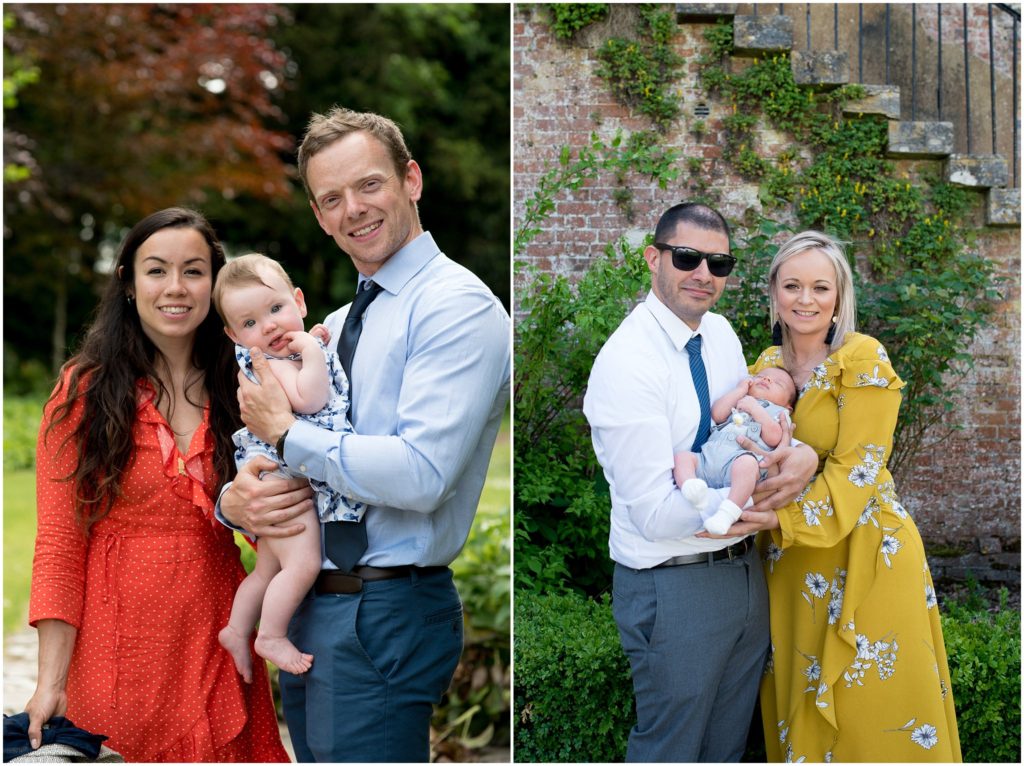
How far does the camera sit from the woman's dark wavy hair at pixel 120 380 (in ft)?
8.39

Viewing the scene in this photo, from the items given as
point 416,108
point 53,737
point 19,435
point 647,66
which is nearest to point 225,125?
point 416,108

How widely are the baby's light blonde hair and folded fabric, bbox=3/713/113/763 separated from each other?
108 cm

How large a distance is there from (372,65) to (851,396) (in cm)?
1149

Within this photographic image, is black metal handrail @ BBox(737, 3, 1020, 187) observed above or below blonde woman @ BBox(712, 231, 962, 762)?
above

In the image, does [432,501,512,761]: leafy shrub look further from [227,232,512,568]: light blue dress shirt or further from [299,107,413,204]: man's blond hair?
[299,107,413,204]: man's blond hair

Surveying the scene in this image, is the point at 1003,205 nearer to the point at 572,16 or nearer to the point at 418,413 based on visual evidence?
the point at 572,16

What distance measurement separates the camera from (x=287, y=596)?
8.00ft

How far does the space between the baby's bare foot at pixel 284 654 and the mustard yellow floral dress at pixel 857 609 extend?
4.47ft

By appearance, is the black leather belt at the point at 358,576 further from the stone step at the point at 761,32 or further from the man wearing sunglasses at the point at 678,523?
the stone step at the point at 761,32

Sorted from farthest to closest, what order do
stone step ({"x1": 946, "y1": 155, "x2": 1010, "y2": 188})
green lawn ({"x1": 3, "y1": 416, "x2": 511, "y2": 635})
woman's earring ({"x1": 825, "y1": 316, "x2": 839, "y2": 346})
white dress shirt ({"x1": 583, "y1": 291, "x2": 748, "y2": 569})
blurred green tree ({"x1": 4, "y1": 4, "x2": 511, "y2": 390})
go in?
blurred green tree ({"x1": 4, "y1": 4, "x2": 511, "y2": 390}) → green lawn ({"x1": 3, "y1": 416, "x2": 511, "y2": 635}) → stone step ({"x1": 946, "y1": 155, "x2": 1010, "y2": 188}) → woman's earring ({"x1": 825, "y1": 316, "x2": 839, "y2": 346}) → white dress shirt ({"x1": 583, "y1": 291, "x2": 748, "y2": 569})

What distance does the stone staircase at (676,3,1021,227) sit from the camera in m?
4.55

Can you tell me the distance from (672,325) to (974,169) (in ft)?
8.67

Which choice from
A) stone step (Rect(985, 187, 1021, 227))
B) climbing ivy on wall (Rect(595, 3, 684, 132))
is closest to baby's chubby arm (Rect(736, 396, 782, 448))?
climbing ivy on wall (Rect(595, 3, 684, 132))

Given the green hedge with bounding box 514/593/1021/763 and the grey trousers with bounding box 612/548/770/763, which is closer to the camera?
the grey trousers with bounding box 612/548/770/763
